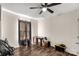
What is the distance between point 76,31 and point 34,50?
27.9 inches

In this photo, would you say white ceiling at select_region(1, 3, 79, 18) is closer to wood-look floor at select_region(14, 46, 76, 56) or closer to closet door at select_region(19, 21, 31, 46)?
closet door at select_region(19, 21, 31, 46)

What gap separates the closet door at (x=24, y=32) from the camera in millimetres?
1727

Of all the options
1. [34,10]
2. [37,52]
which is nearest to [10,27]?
[34,10]

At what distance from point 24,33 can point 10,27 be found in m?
0.25

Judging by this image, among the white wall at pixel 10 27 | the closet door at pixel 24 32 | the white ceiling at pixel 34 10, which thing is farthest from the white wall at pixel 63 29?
the white wall at pixel 10 27

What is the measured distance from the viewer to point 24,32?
1.76m

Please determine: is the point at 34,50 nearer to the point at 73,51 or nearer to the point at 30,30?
the point at 30,30

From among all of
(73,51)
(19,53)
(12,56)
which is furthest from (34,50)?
(73,51)

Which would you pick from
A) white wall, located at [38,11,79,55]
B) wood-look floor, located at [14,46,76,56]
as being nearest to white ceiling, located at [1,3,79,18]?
white wall, located at [38,11,79,55]

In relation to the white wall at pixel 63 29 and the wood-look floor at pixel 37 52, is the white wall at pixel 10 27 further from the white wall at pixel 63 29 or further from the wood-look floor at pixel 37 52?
the white wall at pixel 63 29

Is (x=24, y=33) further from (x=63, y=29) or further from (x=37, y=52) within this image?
(x=63, y=29)

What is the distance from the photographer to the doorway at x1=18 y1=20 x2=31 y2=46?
173 cm

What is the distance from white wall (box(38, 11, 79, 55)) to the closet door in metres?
0.18

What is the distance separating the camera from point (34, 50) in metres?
1.69
